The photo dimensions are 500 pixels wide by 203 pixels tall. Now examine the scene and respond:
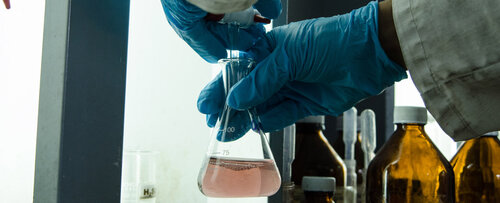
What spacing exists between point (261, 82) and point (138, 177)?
36 centimetres

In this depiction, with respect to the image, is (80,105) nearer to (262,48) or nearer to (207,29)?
(207,29)

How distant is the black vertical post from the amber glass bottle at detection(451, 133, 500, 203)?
36.6 inches

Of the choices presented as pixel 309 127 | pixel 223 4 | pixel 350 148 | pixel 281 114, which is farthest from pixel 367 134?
pixel 223 4

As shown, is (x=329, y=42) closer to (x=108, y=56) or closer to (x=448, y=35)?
(x=448, y=35)

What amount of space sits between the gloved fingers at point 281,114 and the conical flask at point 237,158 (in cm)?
12

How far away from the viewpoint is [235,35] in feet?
2.72

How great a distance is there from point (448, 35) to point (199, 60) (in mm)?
686

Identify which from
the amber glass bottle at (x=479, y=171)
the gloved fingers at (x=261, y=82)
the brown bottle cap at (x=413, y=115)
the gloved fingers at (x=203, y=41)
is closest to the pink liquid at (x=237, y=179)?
the gloved fingers at (x=261, y=82)

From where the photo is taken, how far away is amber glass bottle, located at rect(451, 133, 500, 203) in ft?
3.68

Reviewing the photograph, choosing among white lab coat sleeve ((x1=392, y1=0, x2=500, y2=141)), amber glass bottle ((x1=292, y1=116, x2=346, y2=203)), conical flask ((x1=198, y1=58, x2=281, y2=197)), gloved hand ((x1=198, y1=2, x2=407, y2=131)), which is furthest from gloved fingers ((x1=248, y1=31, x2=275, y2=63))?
amber glass bottle ((x1=292, y1=116, x2=346, y2=203))

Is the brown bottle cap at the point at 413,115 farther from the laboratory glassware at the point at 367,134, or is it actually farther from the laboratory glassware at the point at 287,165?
the laboratory glassware at the point at 367,134

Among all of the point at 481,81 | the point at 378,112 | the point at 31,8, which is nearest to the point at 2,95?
the point at 31,8

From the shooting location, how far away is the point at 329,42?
2.91 feet

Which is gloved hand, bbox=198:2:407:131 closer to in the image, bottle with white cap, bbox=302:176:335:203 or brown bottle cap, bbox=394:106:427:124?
brown bottle cap, bbox=394:106:427:124
